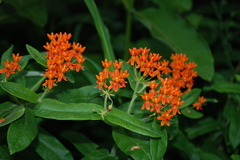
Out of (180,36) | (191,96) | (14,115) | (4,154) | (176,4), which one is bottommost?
(4,154)

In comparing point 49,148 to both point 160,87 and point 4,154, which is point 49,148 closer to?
point 4,154

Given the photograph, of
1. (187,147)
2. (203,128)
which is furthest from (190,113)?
(203,128)

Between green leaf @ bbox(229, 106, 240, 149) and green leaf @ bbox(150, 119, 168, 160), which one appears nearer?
green leaf @ bbox(150, 119, 168, 160)

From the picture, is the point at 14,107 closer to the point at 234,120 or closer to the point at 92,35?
the point at 234,120

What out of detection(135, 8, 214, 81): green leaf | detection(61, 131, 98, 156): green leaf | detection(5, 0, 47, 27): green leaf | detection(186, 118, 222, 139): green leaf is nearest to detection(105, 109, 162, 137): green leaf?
detection(61, 131, 98, 156): green leaf

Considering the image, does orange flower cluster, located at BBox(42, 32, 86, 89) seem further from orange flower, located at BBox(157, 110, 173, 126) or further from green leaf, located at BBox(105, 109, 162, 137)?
orange flower, located at BBox(157, 110, 173, 126)

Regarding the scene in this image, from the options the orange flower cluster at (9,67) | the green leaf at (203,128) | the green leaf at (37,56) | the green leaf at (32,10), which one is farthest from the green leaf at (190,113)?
the green leaf at (32,10)
